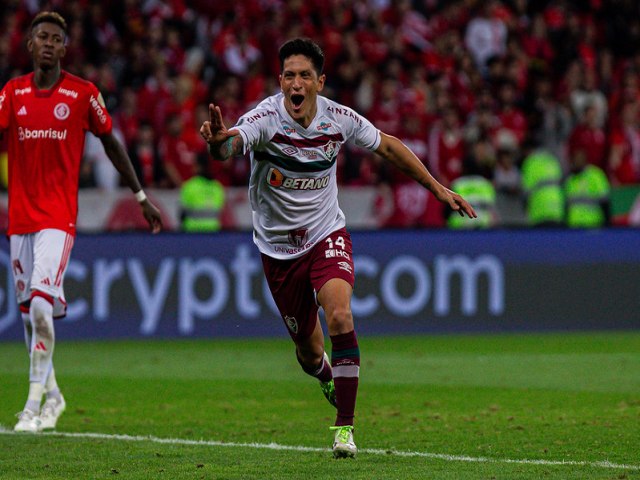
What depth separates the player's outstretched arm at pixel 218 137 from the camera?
6.97 metres

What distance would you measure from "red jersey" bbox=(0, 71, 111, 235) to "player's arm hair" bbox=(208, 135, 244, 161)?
2.27 m

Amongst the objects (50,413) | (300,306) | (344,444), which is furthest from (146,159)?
(344,444)

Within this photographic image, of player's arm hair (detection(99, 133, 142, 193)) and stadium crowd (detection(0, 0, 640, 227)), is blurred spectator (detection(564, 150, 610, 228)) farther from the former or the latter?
player's arm hair (detection(99, 133, 142, 193))

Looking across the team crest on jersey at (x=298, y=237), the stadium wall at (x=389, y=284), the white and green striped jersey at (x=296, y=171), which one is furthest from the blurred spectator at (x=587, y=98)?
the team crest on jersey at (x=298, y=237)

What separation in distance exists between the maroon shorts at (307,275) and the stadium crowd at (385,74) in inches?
371

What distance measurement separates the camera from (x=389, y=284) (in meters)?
16.0

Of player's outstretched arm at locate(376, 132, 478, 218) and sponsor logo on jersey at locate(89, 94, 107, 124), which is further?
sponsor logo on jersey at locate(89, 94, 107, 124)

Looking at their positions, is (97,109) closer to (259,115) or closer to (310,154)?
(259,115)

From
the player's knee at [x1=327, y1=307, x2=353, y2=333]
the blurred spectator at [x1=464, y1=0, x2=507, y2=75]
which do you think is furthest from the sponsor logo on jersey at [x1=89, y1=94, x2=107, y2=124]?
the blurred spectator at [x1=464, y1=0, x2=507, y2=75]

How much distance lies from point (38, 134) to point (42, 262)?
0.89m

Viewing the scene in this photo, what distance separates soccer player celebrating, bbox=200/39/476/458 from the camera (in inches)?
→ 298

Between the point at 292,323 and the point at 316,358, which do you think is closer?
the point at 292,323

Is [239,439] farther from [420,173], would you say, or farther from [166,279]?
[166,279]

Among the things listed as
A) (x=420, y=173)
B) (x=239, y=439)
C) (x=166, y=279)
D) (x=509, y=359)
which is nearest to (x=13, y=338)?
(x=166, y=279)
